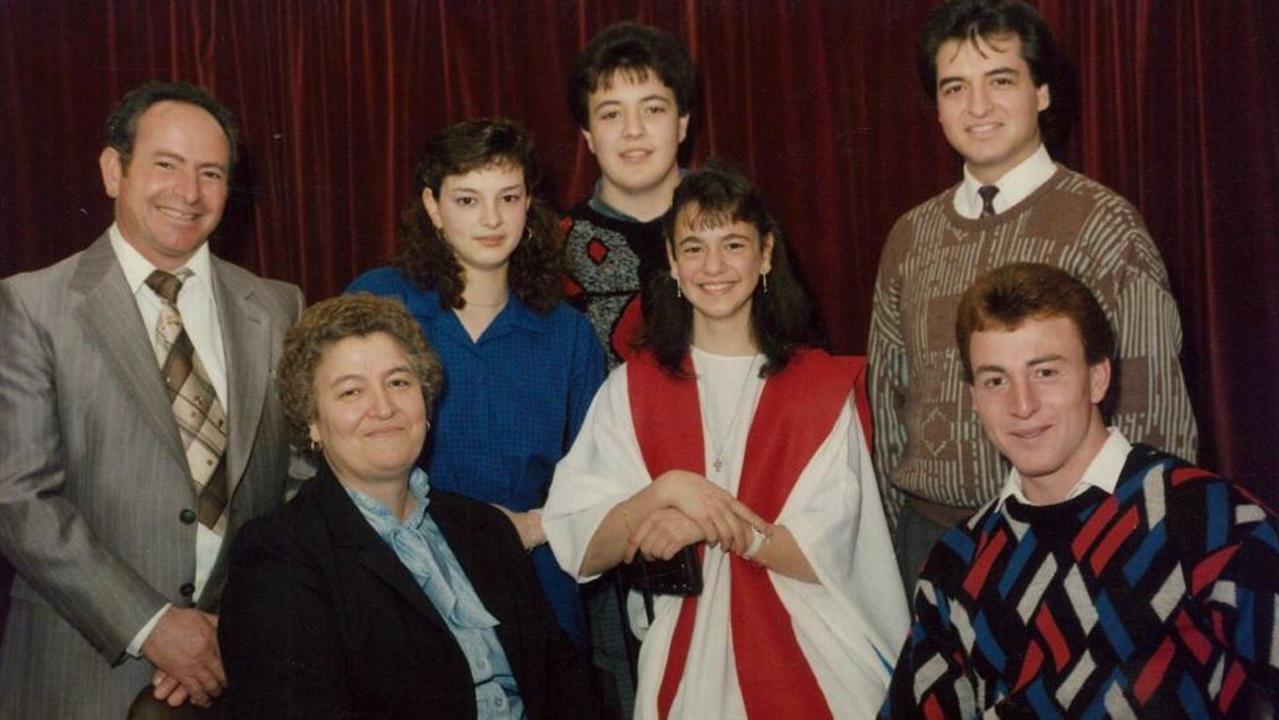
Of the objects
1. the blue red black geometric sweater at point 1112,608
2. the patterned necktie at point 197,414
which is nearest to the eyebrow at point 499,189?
the patterned necktie at point 197,414

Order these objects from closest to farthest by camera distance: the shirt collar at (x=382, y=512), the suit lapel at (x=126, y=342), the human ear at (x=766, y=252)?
1. the shirt collar at (x=382, y=512)
2. the suit lapel at (x=126, y=342)
3. the human ear at (x=766, y=252)

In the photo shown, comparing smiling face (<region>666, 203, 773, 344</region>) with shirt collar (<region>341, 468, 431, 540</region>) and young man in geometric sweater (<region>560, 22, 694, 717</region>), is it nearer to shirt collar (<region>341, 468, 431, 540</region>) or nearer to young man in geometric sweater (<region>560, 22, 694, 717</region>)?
young man in geometric sweater (<region>560, 22, 694, 717</region>)

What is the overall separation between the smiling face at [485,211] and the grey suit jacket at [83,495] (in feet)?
2.40

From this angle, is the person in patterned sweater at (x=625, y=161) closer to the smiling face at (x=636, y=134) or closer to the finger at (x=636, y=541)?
the smiling face at (x=636, y=134)

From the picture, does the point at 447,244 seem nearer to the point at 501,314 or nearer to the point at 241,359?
the point at 501,314

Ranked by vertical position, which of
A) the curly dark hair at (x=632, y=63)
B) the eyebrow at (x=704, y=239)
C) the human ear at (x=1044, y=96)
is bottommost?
the eyebrow at (x=704, y=239)

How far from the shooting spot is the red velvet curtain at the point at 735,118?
348 centimetres

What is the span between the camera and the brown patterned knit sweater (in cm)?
242

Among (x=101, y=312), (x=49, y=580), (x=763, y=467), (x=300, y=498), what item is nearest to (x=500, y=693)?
(x=300, y=498)

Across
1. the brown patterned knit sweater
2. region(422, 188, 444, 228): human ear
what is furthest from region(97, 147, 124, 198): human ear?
the brown patterned knit sweater

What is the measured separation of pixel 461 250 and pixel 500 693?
3.58 ft

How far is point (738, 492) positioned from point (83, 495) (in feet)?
4.46

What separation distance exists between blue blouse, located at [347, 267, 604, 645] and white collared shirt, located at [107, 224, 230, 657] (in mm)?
317

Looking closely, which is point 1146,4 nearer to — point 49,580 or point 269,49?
point 269,49
